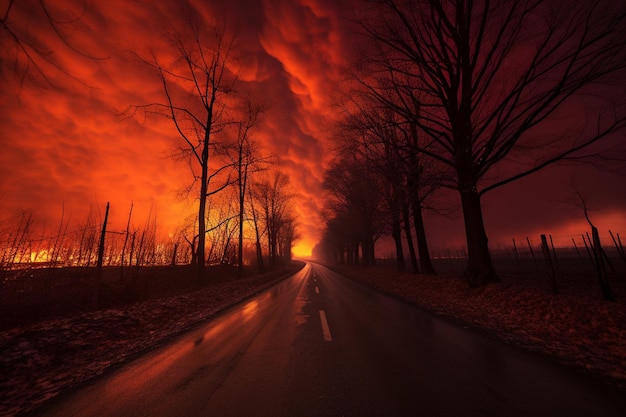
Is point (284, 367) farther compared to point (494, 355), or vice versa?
point (494, 355)

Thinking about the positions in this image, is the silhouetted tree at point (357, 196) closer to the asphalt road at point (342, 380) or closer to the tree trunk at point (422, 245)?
the tree trunk at point (422, 245)

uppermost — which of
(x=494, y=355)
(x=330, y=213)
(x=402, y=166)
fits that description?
(x=330, y=213)

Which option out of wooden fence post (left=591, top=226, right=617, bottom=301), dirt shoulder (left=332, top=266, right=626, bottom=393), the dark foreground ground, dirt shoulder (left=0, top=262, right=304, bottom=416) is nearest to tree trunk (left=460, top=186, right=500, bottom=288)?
dirt shoulder (left=332, top=266, right=626, bottom=393)

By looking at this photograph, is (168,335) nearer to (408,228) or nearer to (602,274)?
(602,274)

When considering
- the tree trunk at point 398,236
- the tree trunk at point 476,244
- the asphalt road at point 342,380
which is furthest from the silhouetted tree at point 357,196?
the asphalt road at point 342,380

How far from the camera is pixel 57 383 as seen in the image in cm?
364

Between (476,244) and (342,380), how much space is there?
10110 mm

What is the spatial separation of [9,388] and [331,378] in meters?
4.92

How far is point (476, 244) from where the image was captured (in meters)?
10.6

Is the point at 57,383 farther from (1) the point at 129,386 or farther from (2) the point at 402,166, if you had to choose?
(2) the point at 402,166

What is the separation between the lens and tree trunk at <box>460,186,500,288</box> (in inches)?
406

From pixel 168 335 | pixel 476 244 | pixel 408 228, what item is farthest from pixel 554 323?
pixel 408 228

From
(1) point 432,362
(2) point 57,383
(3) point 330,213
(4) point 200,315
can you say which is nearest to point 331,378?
(1) point 432,362

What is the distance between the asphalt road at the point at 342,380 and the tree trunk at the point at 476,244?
6200 millimetres
